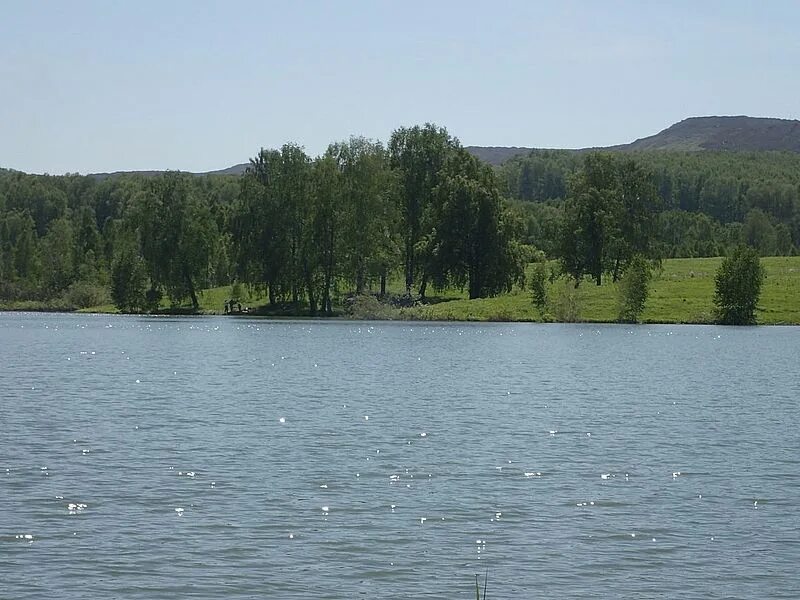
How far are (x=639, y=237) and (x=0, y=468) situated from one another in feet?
340

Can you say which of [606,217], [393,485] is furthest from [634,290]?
[393,485]

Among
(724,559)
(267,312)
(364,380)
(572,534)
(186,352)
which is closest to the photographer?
(724,559)

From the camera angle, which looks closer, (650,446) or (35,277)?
(650,446)

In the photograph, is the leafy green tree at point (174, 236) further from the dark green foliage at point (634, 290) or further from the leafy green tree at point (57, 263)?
the dark green foliage at point (634, 290)

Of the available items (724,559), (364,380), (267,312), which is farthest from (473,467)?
(267,312)

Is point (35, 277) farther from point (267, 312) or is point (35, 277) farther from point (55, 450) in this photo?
point (55, 450)

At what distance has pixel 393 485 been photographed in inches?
1027

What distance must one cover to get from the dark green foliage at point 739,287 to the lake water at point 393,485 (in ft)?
180

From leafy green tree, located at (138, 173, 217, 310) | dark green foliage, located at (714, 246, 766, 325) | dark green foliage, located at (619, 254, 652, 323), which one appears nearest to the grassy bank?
dark green foliage, located at (619, 254, 652, 323)

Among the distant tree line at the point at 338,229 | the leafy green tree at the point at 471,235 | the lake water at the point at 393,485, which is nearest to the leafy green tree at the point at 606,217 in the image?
the distant tree line at the point at 338,229

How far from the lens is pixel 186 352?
2879 inches

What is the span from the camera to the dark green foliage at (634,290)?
111m

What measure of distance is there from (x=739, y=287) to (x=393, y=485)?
92098mm

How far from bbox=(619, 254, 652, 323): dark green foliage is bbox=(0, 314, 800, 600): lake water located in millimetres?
53452
